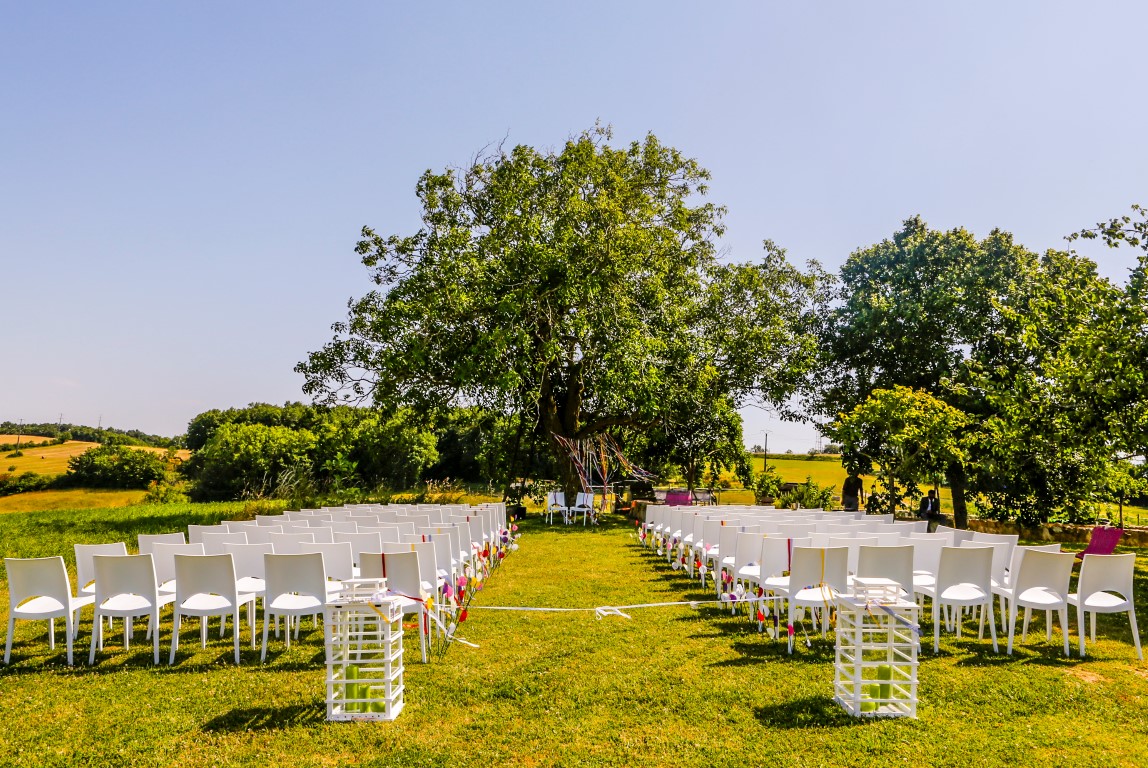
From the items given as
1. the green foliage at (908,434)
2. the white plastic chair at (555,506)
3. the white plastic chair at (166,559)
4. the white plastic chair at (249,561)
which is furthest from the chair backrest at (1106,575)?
the white plastic chair at (555,506)

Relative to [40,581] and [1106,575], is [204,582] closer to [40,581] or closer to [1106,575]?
[40,581]

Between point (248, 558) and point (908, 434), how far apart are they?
47.3 ft

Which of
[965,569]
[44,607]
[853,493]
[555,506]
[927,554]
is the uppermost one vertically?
[965,569]

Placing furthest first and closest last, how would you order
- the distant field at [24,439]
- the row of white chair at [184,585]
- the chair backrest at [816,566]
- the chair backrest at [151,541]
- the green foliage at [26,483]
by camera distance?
the distant field at [24,439] < the green foliage at [26,483] < the chair backrest at [151,541] < the chair backrest at [816,566] < the row of white chair at [184,585]

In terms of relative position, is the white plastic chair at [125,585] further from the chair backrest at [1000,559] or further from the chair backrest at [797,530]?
the chair backrest at [1000,559]

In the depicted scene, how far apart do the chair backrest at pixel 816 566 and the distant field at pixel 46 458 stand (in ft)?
170

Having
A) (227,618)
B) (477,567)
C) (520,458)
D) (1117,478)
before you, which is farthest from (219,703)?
(520,458)

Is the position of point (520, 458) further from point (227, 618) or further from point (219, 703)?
point (219, 703)

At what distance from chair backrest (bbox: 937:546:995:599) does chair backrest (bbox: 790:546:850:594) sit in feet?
2.61

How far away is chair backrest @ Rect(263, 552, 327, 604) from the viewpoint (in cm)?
542

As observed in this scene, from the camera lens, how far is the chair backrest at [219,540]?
6.48m

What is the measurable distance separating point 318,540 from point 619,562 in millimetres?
4799

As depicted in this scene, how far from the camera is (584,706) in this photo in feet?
14.0

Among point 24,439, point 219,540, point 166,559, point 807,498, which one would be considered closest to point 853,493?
point 807,498
